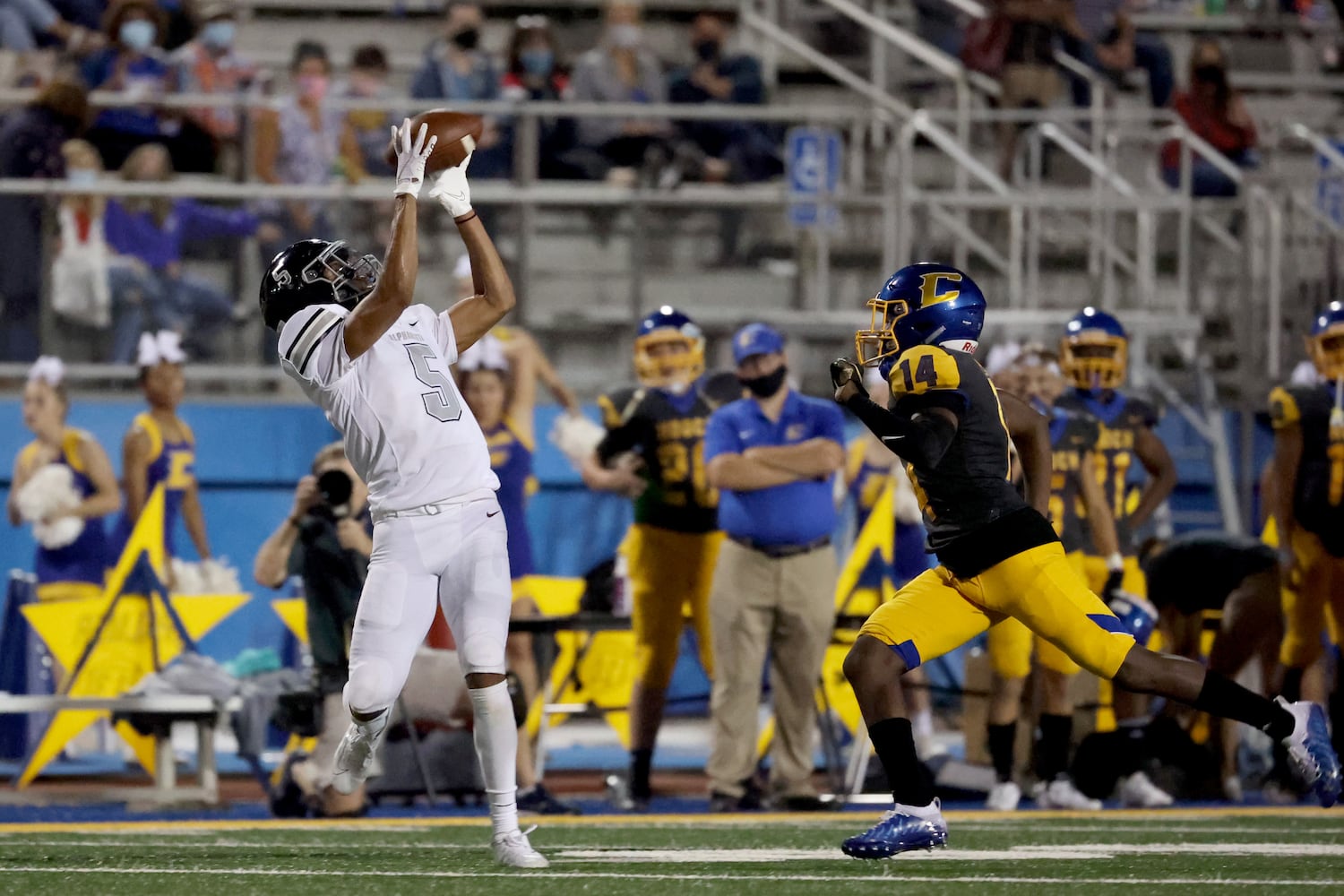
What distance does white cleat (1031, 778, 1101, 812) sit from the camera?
884 cm

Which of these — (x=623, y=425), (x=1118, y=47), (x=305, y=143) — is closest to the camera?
(x=623, y=425)

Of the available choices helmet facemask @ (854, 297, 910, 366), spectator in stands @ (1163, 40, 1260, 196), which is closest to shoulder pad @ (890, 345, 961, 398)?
helmet facemask @ (854, 297, 910, 366)

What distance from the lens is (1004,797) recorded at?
8.88 metres

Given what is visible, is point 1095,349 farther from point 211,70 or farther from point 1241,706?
point 211,70

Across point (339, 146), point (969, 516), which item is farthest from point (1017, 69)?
point (969, 516)

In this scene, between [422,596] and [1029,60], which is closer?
[422,596]

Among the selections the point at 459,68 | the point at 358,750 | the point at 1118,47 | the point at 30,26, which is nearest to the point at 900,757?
the point at 358,750

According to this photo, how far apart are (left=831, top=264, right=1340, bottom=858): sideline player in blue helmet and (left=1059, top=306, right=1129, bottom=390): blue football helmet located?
3264 mm

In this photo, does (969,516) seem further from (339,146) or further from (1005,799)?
(339,146)

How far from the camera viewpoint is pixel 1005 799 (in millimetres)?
8867

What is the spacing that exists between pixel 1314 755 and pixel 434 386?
274cm

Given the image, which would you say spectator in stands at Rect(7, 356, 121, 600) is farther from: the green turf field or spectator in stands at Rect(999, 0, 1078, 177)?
spectator in stands at Rect(999, 0, 1078, 177)

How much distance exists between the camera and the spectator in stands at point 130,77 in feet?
40.7

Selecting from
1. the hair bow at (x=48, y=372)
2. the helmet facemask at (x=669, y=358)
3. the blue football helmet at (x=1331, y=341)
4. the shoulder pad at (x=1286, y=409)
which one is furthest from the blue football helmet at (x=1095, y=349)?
the hair bow at (x=48, y=372)
